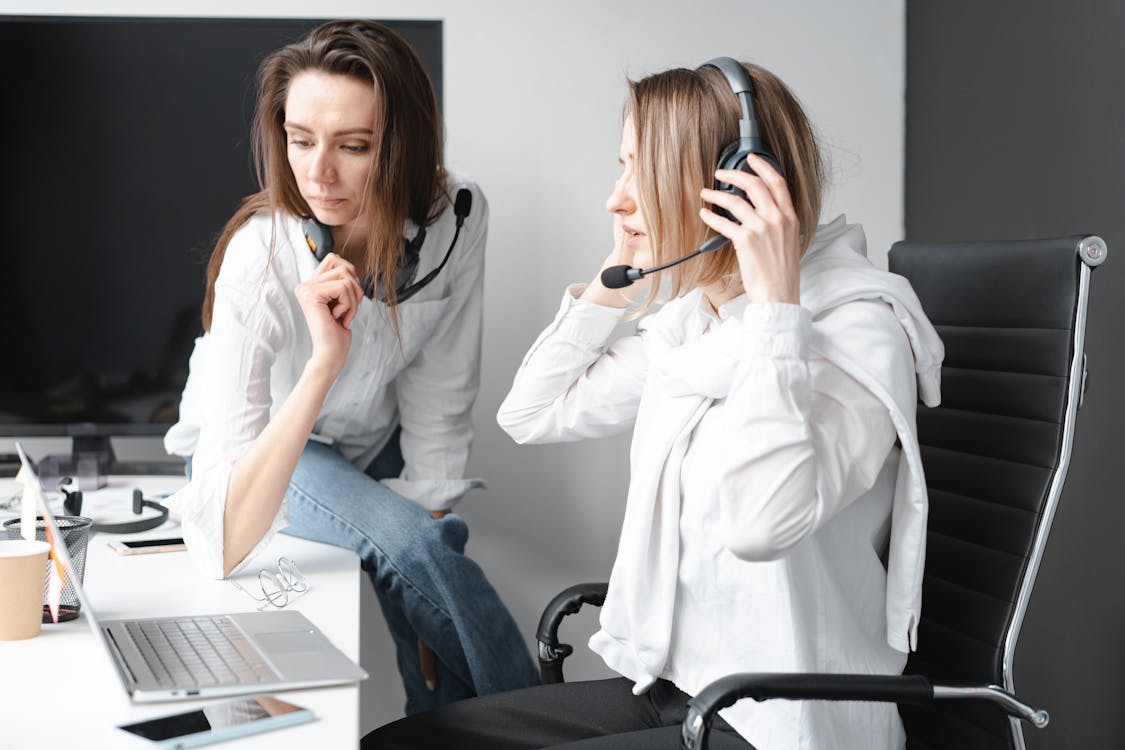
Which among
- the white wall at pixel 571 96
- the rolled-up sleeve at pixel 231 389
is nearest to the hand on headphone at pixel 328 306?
the rolled-up sleeve at pixel 231 389

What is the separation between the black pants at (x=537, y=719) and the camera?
124 cm

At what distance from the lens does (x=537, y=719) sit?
4.23 feet

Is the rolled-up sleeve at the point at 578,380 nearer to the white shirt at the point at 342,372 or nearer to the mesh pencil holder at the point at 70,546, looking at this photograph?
the white shirt at the point at 342,372

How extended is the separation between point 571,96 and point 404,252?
70 cm

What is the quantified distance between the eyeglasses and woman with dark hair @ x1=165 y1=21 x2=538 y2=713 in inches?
1.8

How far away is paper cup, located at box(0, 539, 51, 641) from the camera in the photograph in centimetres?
109

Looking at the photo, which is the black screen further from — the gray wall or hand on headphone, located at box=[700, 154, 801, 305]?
the gray wall

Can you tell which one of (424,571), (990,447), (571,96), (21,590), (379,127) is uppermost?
(571,96)

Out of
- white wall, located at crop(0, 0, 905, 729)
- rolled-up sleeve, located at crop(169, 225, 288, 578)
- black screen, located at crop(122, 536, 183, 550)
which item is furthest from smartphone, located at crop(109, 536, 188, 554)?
white wall, located at crop(0, 0, 905, 729)

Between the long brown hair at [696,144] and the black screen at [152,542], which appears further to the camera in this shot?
the black screen at [152,542]

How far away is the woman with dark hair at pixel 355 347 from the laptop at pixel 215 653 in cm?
22

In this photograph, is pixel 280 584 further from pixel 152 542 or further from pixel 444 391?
pixel 444 391

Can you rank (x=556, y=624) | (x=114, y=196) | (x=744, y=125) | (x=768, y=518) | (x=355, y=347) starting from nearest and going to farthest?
(x=768, y=518), (x=744, y=125), (x=556, y=624), (x=355, y=347), (x=114, y=196)

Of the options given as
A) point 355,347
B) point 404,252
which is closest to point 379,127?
point 404,252
